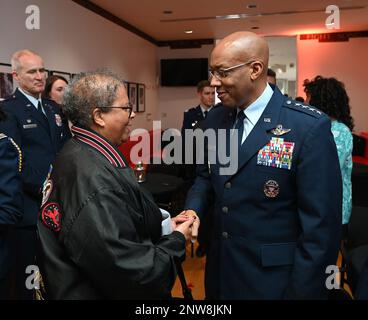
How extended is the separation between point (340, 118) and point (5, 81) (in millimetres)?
3008

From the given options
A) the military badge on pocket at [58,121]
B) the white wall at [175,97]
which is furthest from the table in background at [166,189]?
the white wall at [175,97]

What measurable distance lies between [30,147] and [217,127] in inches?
53.3

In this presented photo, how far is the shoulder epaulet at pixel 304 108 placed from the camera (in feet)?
3.87

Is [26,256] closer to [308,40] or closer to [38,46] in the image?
[38,46]

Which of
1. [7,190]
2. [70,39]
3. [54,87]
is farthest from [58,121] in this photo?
[70,39]

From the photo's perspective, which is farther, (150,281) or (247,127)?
(247,127)

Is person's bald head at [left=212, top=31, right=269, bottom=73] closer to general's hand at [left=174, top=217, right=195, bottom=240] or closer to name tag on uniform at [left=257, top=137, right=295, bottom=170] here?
name tag on uniform at [left=257, top=137, right=295, bottom=170]


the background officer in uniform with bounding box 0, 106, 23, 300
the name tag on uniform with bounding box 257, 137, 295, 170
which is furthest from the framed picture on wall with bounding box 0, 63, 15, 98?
the name tag on uniform with bounding box 257, 137, 295, 170

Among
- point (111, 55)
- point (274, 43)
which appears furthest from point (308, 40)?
point (111, 55)

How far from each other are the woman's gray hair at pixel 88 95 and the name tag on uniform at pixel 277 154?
54cm

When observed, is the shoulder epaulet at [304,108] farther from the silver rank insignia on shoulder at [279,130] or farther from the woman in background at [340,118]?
the woman in background at [340,118]

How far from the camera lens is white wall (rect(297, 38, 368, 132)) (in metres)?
8.07

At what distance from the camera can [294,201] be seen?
1.21 m

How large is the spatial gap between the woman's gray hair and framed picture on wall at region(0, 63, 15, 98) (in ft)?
8.74
